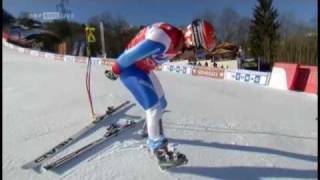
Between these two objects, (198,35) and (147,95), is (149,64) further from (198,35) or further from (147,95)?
(198,35)

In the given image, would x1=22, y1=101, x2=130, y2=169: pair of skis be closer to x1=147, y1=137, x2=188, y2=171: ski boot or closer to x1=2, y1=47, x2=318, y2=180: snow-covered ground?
x1=2, y1=47, x2=318, y2=180: snow-covered ground

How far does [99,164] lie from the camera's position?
5.57 metres

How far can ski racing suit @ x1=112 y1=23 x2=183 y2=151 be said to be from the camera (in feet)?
17.3

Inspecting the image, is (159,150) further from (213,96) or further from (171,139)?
(213,96)

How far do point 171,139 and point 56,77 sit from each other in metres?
7.53

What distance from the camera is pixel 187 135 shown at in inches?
257

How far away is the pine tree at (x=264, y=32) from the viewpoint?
188 feet

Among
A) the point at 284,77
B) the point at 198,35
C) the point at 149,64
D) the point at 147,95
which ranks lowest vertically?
the point at 284,77

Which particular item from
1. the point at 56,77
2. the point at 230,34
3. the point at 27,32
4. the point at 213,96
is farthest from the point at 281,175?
the point at 230,34

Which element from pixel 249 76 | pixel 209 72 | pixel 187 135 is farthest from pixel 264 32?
pixel 187 135

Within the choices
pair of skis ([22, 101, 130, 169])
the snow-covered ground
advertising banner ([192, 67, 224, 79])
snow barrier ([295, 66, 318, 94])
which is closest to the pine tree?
advertising banner ([192, 67, 224, 79])

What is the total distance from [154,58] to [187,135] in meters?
1.51

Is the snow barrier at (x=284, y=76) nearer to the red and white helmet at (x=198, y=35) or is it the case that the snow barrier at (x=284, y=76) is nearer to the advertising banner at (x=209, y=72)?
the advertising banner at (x=209, y=72)

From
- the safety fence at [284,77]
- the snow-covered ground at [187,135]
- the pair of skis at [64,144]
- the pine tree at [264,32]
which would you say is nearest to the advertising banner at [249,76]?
the safety fence at [284,77]
